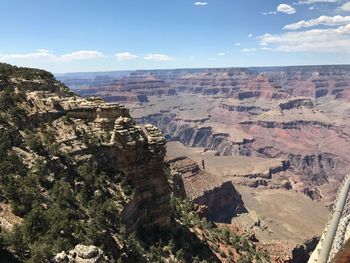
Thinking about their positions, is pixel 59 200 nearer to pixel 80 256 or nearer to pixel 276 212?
pixel 80 256

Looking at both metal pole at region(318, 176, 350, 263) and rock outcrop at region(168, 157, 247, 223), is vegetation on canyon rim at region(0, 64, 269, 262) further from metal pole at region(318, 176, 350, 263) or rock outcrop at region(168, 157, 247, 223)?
rock outcrop at region(168, 157, 247, 223)

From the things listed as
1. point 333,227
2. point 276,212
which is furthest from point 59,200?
point 276,212

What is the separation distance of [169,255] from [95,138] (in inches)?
451

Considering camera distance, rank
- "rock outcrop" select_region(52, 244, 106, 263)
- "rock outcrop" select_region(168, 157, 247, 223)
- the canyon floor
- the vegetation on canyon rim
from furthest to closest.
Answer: "rock outcrop" select_region(168, 157, 247, 223) → the canyon floor → the vegetation on canyon rim → "rock outcrop" select_region(52, 244, 106, 263)

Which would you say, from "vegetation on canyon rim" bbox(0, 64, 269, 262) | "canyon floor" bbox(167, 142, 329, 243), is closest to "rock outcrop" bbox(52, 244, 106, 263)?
"vegetation on canyon rim" bbox(0, 64, 269, 262)

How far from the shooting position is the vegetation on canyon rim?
77.7ft

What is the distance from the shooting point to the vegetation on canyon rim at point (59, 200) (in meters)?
23.7

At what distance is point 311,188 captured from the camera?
6585 inches

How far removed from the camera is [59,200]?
27.9 metres

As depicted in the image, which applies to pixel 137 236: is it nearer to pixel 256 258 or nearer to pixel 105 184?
pixel 105 184

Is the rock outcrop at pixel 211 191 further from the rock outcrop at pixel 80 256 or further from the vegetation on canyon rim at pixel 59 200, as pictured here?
the rock outcrop at pixel 80 256

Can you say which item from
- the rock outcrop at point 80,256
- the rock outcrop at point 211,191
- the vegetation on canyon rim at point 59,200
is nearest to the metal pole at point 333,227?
the rock outcrop at point 80,256

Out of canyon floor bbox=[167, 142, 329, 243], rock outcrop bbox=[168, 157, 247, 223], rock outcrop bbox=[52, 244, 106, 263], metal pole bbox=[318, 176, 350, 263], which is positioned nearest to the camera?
metal pole bbox=[318, 176, 350, 263]

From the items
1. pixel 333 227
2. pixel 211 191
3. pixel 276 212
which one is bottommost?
pixel 276 212
